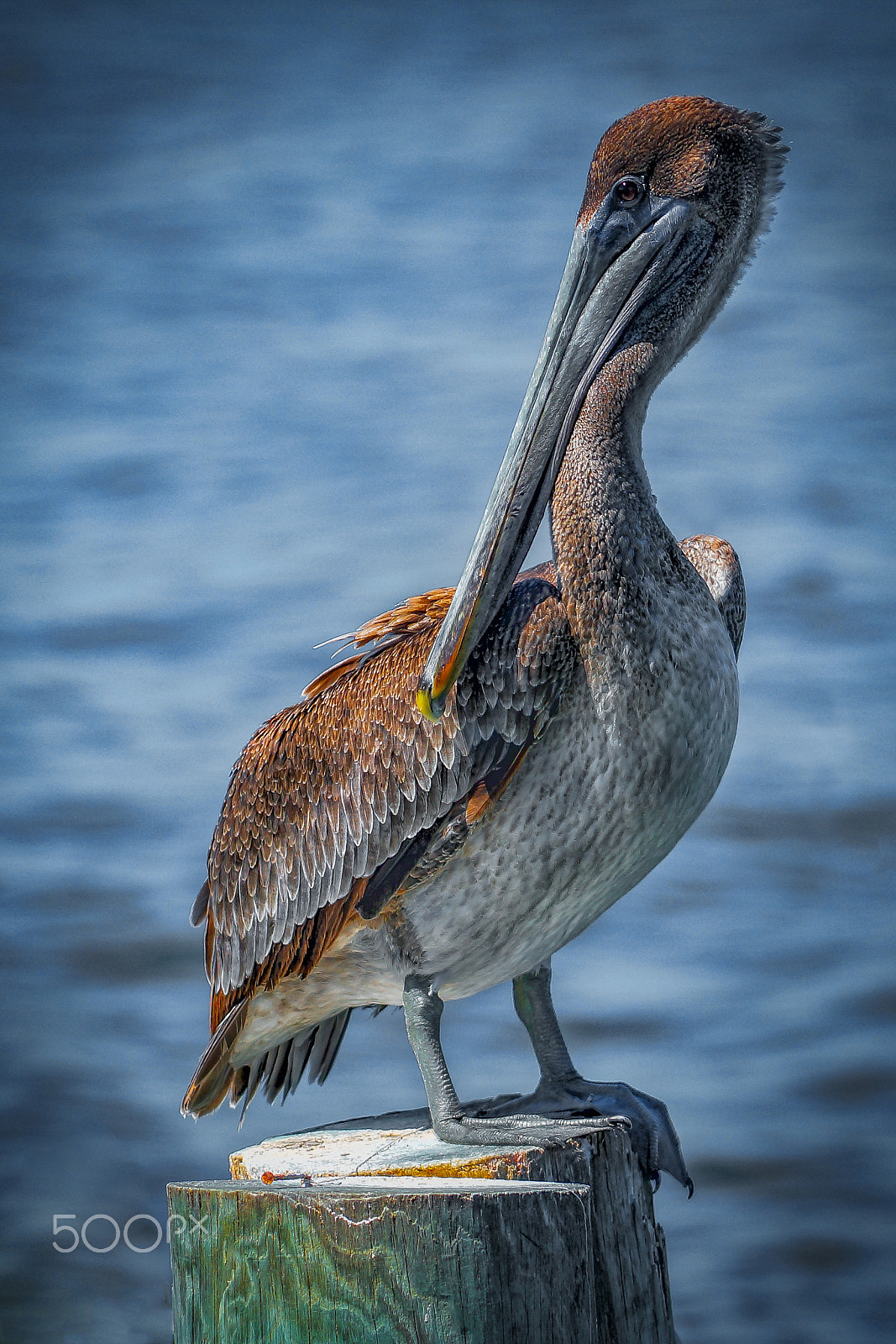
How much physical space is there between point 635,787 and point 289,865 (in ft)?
2.50

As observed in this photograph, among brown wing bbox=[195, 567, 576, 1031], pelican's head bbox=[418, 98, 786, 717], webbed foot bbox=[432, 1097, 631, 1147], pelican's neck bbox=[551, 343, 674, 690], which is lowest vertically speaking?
webbed foot bbox=[432, 1097, 631, 1147]

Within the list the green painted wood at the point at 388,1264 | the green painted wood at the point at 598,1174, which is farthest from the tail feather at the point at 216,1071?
the green painted wood at the point at 388,1264

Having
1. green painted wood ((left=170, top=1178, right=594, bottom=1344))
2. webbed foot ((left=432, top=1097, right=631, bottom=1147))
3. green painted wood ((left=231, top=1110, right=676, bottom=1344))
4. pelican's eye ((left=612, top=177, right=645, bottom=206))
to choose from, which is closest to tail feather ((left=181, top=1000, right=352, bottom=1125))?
green painted wood ((left=231, top=1110, right=676, bottom=1344))

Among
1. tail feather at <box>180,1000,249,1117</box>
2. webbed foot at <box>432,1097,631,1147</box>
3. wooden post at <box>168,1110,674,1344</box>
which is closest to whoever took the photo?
wooden post at <box>168,1110,674,1344</box>

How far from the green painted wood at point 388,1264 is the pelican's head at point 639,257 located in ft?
3.84

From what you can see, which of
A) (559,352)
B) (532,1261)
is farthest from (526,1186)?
(559,352)

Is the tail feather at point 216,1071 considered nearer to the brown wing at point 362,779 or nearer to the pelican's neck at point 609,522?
the brown wing at point 362,779

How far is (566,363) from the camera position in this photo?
2.81 m

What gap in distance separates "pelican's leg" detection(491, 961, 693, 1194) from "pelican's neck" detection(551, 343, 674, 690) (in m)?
0.84

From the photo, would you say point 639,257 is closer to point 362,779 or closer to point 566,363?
point 566,363

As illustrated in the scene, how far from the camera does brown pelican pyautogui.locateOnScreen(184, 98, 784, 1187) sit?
2609 mm

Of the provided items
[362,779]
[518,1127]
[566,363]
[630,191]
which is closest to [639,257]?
[630,191]

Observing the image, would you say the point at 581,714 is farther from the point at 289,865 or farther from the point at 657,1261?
the point at 657,1261

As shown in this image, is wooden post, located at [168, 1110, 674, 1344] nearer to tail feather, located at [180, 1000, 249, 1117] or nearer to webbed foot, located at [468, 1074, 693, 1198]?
webbed foot, located at [468, 1074, 693, 1198]
